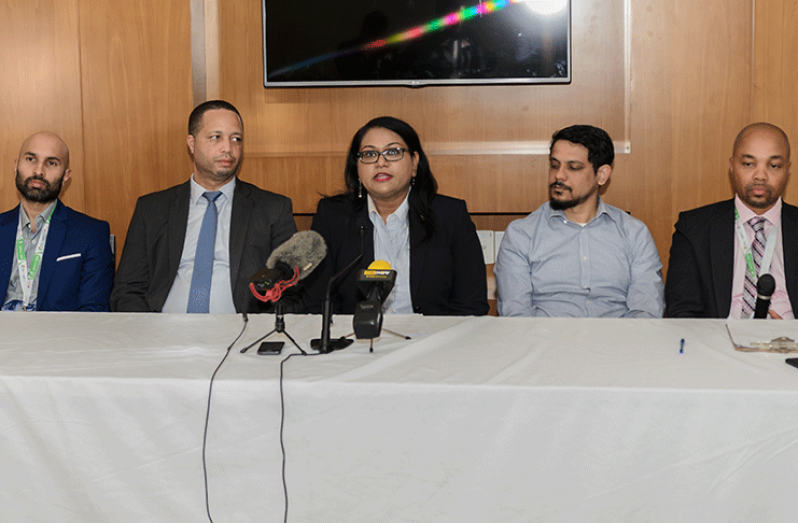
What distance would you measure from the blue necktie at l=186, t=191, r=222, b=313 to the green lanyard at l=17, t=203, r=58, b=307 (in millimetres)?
694

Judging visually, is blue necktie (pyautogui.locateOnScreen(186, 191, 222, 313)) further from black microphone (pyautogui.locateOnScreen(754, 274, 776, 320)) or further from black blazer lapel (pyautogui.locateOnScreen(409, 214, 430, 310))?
black microphone (pyautogui.locateOnScreen(754, 274, 776, 320))

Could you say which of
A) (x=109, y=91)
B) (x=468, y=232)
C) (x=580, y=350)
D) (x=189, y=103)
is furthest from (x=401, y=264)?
(x=109, y=91)

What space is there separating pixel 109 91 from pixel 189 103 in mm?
423

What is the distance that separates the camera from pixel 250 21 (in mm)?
3367

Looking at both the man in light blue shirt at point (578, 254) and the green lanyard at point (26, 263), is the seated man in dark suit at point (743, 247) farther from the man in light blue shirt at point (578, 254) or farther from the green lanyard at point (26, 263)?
the green lanyard at point (26, 263)

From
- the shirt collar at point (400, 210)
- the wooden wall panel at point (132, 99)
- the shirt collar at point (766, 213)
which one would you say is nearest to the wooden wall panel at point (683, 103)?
the shirt collar at point (766, 213)

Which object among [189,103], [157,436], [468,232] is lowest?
[157,436]

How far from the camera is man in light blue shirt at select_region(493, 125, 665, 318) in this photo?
8.67 ft

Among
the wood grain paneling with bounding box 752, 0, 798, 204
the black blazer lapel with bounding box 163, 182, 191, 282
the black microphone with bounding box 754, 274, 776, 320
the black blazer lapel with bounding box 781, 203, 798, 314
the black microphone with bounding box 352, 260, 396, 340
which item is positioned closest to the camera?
the black microphone with bounding box 352, 260, 396, 340

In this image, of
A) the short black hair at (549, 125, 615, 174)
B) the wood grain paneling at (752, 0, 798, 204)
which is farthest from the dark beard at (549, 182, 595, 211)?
Answer: the wood grain paneling at (752, 0, 798, 204)

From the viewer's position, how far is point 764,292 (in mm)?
1709

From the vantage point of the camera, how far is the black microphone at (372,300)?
1.43 m

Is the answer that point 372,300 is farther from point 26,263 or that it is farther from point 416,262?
point 26,263

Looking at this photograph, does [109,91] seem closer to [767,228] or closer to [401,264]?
[401,264]
